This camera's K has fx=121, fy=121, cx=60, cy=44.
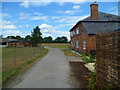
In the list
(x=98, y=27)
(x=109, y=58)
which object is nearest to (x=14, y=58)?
(x=109, y=58)

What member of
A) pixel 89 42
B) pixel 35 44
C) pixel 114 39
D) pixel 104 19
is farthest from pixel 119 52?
pixel 35 44

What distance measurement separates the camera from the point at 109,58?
3.74 meters

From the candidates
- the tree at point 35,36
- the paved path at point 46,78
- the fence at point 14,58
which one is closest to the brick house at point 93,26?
the fence at point 14,58

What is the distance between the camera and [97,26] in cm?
1895

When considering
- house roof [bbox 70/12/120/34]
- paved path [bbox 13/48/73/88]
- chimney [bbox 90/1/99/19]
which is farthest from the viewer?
chimney [bbox 90/1/99/19]

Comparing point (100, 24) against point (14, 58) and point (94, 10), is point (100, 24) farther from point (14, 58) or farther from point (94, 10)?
point (14, 58)

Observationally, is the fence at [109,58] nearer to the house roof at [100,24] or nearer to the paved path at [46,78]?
the paved path at [46,78]

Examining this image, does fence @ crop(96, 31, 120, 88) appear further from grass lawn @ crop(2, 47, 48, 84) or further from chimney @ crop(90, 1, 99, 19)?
chimney @ crop(90, 1, 99, 19)

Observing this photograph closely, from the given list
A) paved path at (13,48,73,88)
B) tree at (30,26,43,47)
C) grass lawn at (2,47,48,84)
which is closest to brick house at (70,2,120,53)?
grass lawn at (2,47,48,84)

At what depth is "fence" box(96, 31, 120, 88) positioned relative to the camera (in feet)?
10.9

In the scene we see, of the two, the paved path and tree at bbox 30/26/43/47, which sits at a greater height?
tree at bbox 30/26/43/47

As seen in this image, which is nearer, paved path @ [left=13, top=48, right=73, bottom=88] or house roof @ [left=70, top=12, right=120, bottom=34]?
paved path @ [left=13, top=48, right=73, bottom=88]

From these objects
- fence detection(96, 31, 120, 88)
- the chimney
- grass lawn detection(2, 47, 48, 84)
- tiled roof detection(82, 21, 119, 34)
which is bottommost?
grass lawn detection(2, 47, 48, 84)

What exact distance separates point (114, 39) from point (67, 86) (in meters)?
2.86
